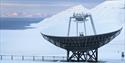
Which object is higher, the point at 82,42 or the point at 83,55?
the point at 82,42

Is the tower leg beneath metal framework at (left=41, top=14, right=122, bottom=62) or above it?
beneath

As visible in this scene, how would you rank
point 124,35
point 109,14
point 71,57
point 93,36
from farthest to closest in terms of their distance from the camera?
point 109,14 < point 124,35 < point 71,57 < point 93,36

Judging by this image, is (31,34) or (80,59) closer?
(80,59)

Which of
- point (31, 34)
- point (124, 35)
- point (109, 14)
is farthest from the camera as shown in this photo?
point (109, 14)

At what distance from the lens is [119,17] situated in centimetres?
→ 6216

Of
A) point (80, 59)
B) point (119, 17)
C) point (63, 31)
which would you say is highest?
point (119, 17)

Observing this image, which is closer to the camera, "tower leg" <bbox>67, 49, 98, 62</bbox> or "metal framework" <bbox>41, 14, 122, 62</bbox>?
"metal framework" <bbox>41, 14, 122, 62</bbox>

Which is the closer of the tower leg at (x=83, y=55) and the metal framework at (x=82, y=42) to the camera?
the metal framework at (x=82, y=42)

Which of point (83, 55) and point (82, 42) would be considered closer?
point (82, 42)

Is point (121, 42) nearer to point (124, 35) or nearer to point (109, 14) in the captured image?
point (124, 35)

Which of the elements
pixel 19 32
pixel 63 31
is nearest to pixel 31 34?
pixel 19 32

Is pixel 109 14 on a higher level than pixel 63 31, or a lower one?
higher

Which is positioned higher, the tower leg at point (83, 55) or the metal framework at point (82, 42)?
the metal framework at point (82, 42)

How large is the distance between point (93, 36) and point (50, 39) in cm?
314
